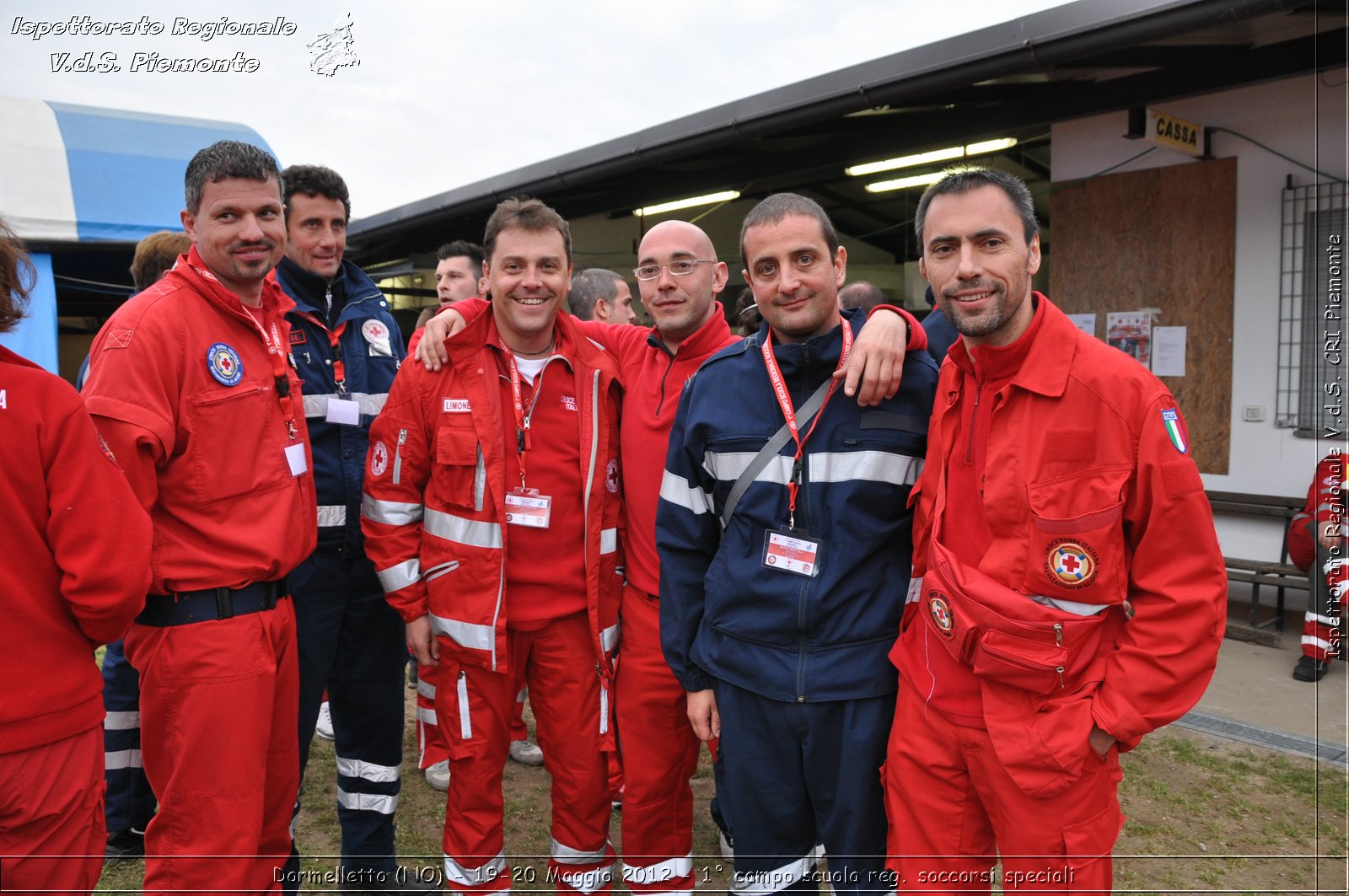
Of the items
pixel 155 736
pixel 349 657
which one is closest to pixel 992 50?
pixel 349 657

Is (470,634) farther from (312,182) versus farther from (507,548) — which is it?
(312,182)

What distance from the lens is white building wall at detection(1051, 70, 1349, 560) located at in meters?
6.16

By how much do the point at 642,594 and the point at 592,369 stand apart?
2.83ft

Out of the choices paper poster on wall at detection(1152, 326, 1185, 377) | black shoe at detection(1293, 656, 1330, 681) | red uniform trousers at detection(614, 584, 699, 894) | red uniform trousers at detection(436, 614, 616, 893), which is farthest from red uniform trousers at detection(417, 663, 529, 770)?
paper poster on wall at detection(1152, 326, 1185, 377)

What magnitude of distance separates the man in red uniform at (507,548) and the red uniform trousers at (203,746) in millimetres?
619

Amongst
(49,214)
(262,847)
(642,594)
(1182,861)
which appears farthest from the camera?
(49,214)

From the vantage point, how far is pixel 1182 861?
3633 mm

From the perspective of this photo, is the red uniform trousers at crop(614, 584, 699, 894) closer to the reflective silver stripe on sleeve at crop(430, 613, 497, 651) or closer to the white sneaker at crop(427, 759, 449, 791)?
the reflective silver stripe on sleeve at crop(430, 613, 497, 651)

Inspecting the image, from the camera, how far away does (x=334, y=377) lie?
10.7 ft

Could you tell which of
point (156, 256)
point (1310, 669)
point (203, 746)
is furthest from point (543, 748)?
point (1310, 669)

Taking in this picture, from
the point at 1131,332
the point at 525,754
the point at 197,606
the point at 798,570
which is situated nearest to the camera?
the point at 798,570

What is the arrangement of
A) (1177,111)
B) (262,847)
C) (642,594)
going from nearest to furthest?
1. (262,847)
2. (642,594)
3. (1177,111)

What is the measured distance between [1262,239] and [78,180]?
1345 centimetres

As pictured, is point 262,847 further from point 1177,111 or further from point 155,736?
point 1177,111
